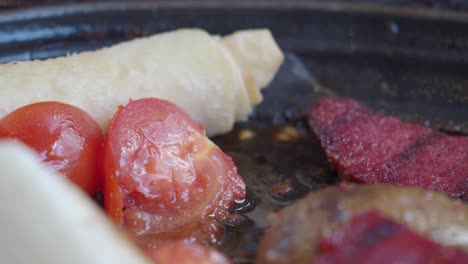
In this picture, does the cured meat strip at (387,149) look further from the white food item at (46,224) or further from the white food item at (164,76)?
the white food item at (46,224)

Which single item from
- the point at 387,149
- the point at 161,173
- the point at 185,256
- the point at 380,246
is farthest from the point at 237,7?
the point at 380,246

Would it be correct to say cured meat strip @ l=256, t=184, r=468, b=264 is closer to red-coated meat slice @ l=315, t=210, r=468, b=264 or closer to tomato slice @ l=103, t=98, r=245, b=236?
red-coated meat slice @ l=315, t=210, r=468, b=264

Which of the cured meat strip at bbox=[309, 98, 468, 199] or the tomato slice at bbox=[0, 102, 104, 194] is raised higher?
the tomato slice at bbox=[0, 102, 104, 194]

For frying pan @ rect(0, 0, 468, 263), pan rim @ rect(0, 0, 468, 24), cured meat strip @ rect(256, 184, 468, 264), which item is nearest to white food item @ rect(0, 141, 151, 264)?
cured meat strip @ rect(256, 184, 468, 264)

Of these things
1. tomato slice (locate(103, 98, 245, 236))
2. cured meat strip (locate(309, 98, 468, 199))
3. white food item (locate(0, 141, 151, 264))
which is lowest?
cured meat strip (locate(309, 98, 468, 199))

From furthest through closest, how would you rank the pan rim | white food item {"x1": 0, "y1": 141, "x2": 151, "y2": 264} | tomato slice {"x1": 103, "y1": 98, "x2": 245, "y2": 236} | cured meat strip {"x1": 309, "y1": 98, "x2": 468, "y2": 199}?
the pan rim, cured meat strip {"x1": 309, "y1": 98, "x2": 468, "y2": 199}, tomato slice {"x1": 103, "y1": 98, "x2": 245, "y2": 236}, white food item {"x1": 0, "y1": 141, "x2": 151, "y2": 264}

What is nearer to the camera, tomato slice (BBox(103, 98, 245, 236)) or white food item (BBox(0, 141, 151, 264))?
white food item (BBox(0, 141, 151, 264))

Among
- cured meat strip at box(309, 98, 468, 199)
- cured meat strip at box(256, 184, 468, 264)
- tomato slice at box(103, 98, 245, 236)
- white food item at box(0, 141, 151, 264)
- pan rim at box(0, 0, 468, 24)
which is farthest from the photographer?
pan rim at box(0, 0, 468, 24)
